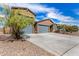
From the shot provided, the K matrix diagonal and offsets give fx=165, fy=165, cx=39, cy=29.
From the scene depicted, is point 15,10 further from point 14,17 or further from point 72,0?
point 72,0

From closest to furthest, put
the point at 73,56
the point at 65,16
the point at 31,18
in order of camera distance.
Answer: the point at 73,56 → the point at 65,16 → the point at 31,18

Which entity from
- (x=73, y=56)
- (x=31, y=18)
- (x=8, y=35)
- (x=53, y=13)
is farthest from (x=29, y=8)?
(x=73, y=56)

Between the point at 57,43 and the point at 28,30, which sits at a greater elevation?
the point at 28,30

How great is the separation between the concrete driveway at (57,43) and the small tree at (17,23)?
1.86 ft

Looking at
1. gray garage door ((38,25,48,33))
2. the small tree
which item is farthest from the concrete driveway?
the small tree

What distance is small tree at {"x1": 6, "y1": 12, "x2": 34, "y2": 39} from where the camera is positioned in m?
7.14

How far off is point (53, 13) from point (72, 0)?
3.07 ft

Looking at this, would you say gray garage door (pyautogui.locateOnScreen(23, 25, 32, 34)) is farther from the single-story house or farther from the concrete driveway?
the concrete driveway

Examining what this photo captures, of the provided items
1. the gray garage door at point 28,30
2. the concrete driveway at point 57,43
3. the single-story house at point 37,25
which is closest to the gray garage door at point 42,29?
the single-story house at point 37,25

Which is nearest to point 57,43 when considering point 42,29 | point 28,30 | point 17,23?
point 42,29

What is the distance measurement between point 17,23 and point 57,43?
6.40 ft

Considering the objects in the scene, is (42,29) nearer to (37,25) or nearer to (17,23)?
(37,25)

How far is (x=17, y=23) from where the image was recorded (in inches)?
285

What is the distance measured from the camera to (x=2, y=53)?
618 centimetres
